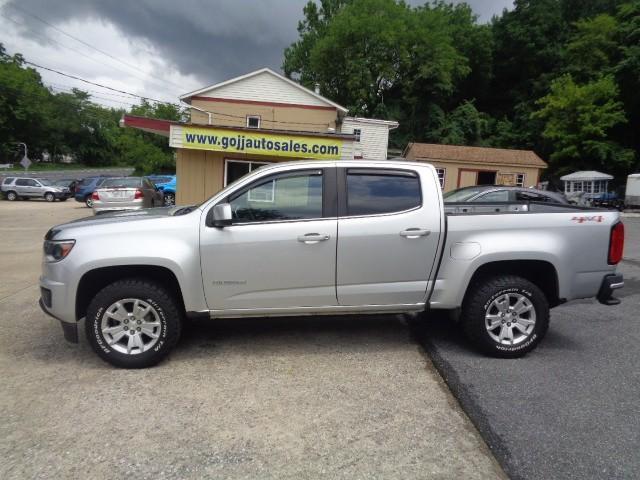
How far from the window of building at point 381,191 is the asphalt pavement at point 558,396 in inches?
59.9

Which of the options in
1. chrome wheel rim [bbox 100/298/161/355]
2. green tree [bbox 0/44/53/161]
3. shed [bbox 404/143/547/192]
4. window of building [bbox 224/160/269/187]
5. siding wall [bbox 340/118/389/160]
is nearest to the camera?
chrome wheel rim [bbox 100/298/161/355]

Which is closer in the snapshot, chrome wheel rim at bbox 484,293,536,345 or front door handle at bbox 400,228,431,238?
front door handle at bbox 400,228,431,238

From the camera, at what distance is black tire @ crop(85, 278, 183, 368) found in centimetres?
370

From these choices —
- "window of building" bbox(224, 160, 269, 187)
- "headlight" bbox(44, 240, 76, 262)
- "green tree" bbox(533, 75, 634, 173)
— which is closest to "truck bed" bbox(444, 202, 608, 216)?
"headlight" bbox(44, 240, 76, 262)

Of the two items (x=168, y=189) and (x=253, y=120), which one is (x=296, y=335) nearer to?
(x=253, y=120)

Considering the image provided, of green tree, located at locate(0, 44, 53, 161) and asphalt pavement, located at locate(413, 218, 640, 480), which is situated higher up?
green tree, located at locate(0, 44, 53, 161)

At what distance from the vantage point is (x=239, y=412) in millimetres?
3121

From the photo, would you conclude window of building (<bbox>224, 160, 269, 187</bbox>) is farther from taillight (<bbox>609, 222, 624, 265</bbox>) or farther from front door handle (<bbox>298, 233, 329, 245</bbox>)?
taillight (<bbox>609, 222, 624, 265</bbox>)

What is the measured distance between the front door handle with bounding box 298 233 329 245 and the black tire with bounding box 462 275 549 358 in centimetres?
154

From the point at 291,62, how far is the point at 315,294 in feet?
172

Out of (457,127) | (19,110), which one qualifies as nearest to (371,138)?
(457,127)

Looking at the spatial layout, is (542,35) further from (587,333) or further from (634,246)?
(587,333)

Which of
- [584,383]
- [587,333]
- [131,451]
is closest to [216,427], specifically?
[131,451]

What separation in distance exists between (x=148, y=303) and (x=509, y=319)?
3318 mm
